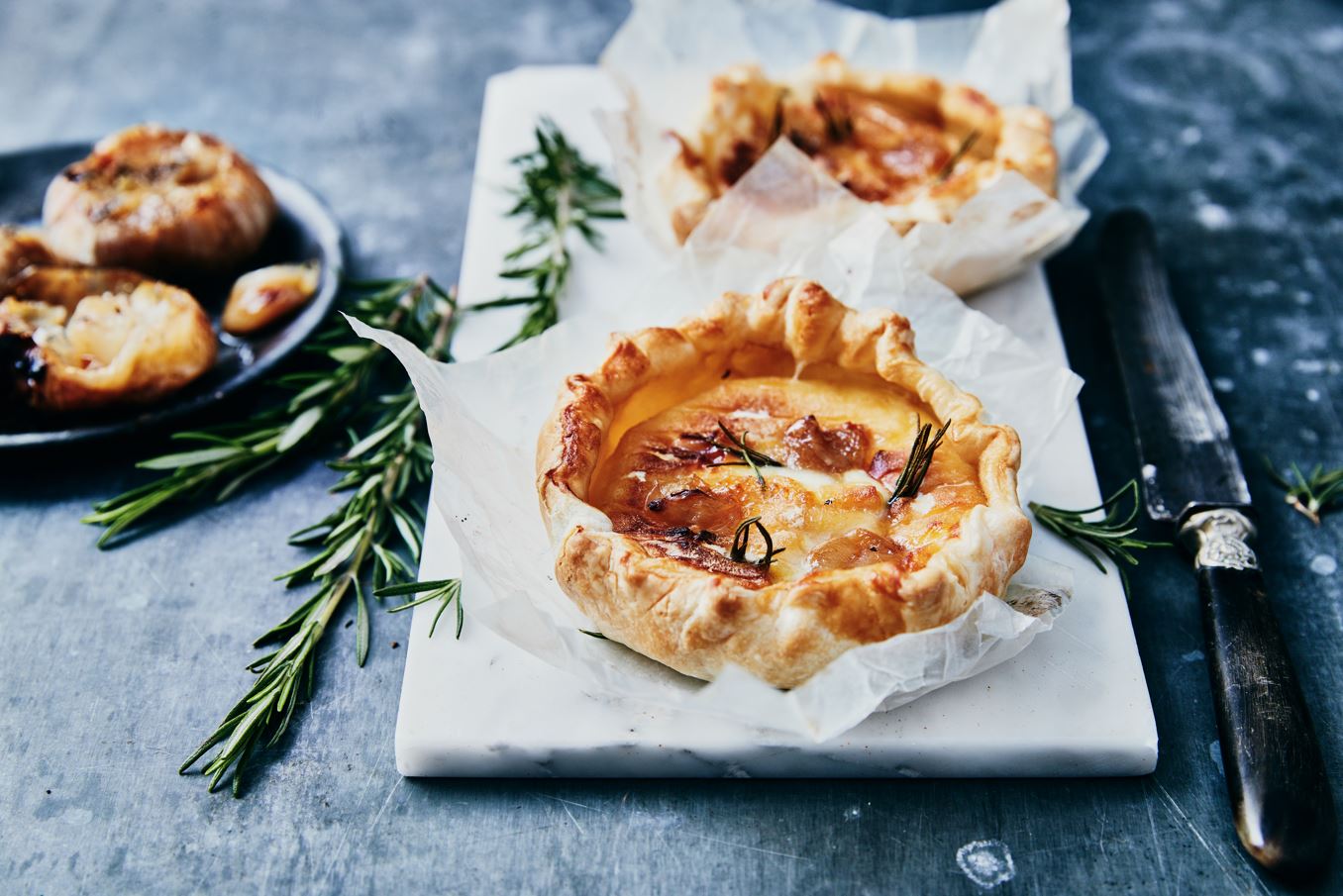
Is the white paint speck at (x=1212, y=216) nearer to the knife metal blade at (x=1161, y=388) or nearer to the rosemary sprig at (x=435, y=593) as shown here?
the knife metal blade at (x=1161, y=388)

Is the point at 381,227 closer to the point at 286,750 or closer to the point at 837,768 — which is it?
the point at 286,750

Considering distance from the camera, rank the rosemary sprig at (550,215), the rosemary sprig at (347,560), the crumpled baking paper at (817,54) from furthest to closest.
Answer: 1. the crumpled baking paper at (817,54)
2. the rosemary sprig at (550,215)
3. the rosemary sprig at (347,560)

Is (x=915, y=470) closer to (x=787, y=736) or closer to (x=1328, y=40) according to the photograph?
(x=787, y=736)

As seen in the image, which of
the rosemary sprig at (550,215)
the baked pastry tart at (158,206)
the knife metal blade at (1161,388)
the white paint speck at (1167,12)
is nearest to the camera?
the knife metal blade at (1161,388)

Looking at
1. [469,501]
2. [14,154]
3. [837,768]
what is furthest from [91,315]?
[837,768]

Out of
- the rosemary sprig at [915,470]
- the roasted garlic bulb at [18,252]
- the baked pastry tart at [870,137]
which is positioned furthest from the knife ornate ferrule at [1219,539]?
the roasted garlic bulb at [18,252]

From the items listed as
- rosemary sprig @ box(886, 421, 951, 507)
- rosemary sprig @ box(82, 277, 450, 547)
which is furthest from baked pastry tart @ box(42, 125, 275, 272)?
rosemary sprig @ box(886, 421, 951, 507)
